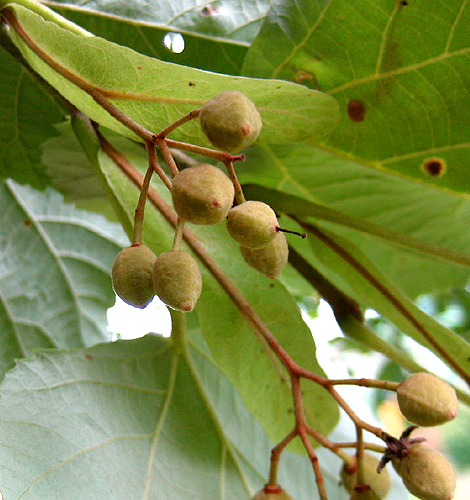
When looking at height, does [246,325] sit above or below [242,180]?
below

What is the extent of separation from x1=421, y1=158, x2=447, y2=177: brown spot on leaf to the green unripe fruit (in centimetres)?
49

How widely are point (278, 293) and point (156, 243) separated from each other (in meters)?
0.17

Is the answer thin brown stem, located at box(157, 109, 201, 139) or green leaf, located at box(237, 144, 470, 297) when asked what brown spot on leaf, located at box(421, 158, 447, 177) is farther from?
thin brown stem, located at box(157, 109, 201, 139)

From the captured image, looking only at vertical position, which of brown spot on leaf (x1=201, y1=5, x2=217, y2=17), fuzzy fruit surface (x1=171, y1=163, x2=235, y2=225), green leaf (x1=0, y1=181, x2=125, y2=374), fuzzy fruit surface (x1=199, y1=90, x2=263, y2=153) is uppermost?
brown spot on leaf (x1=201, y1=5, x2=217, y2=17)

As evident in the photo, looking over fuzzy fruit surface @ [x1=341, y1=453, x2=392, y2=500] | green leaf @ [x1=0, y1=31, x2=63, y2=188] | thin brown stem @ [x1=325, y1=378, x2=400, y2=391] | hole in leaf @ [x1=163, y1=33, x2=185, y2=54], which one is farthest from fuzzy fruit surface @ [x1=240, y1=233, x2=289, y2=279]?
green leaf @ [x1=0, y1=31, x2=63, y2=188]

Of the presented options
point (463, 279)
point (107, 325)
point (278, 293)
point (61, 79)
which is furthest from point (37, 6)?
point (463, 279)

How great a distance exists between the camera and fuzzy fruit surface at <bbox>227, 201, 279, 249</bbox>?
0.57m

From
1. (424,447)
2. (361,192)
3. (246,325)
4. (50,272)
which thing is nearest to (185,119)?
(246,325)

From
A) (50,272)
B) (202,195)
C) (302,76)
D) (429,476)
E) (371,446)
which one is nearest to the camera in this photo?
(202,195)

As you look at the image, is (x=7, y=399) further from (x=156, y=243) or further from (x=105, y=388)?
(x=156, y=243)

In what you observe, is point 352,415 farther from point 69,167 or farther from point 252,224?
point 69,167

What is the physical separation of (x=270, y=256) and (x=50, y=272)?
2.45 ft

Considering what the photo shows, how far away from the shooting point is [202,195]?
545mm

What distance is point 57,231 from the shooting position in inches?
52.4
